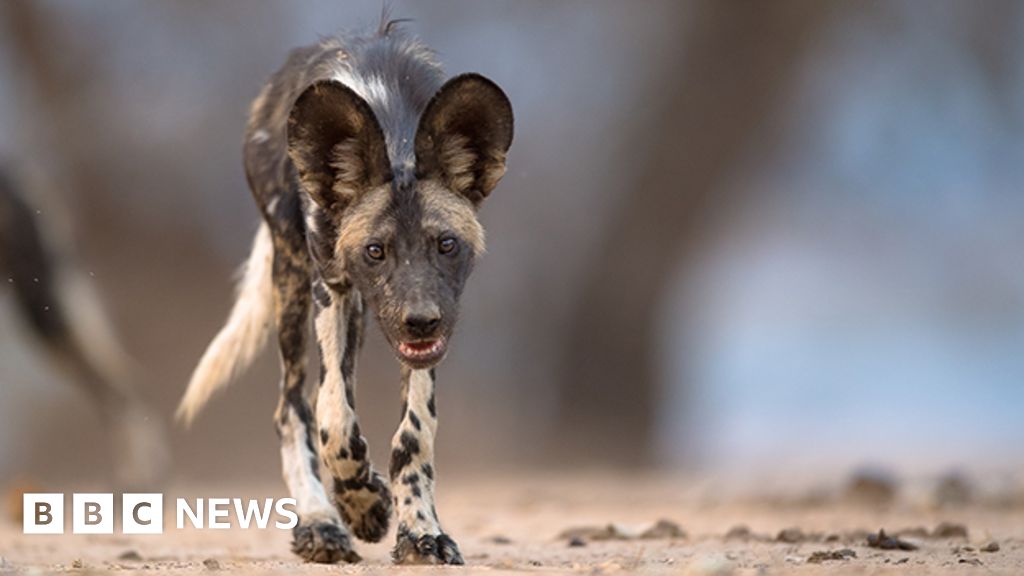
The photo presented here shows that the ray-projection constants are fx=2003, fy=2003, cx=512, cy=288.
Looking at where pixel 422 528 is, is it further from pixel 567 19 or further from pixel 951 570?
pixel 567 19

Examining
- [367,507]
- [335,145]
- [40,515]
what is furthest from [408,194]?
[40,515]

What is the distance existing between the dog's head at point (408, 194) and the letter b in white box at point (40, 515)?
2.66 metres

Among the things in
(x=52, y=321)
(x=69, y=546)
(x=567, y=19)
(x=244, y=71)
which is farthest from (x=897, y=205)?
(x=69, y=546)

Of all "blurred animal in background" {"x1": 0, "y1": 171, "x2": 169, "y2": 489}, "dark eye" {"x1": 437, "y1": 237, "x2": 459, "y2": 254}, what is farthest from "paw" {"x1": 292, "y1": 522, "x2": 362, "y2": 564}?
"blurred animal in background" {"x1": 0, "y1": 171, "x2": 169, "y2": 489}

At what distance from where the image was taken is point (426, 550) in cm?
561

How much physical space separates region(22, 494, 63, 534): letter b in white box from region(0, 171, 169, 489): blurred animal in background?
204 centimetres

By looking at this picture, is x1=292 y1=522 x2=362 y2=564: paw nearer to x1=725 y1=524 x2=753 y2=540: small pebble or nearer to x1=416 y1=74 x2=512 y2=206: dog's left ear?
x1=416 y1=74 x2=512 y2=206: dog's left ear

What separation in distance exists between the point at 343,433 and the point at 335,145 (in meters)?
0.85

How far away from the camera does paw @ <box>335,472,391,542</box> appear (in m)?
5.95

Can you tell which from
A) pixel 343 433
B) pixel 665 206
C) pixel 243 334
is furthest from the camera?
pixel 665 206

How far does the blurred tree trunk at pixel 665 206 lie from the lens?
14453 millimetres

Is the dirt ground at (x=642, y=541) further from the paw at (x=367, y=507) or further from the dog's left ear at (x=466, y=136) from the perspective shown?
the dog's left ear at (x=466, y=136)

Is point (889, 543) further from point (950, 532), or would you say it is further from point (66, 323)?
point (66, 323)

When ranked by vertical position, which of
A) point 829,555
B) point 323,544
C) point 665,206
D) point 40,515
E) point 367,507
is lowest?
point 829,555
